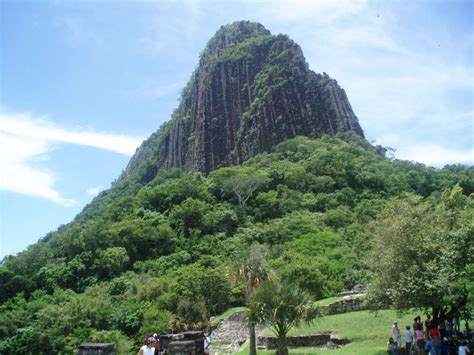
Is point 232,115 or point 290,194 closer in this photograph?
point 290,194

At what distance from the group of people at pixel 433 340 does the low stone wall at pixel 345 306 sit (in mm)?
9658

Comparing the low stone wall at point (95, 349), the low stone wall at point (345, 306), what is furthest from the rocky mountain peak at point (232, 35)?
the low stone wall at point (95, 349)

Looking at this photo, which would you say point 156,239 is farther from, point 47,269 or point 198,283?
point 198,283

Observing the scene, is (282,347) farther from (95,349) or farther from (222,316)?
(222,316)

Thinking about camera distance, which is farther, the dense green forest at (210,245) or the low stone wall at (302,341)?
the dense green forest at (210,245)

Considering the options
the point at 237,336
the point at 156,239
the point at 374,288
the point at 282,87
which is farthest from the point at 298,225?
the point at 282,87

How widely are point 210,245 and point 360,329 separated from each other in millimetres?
35873

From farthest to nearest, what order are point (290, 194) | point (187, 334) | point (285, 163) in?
point (285, 163)
point (290, 194)
point (187, 334)

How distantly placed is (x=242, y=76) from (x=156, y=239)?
79.6 m

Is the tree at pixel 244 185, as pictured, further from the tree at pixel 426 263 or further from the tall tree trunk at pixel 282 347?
the tree at pixel 426 263

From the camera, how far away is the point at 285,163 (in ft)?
289

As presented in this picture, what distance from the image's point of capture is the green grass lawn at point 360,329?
21.4 metres

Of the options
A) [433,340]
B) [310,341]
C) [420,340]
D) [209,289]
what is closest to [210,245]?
[209,289]

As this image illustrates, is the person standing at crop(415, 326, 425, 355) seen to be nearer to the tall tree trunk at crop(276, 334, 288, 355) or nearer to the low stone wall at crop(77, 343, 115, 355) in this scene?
the tall tree trunk at crop(276, 334, 288, 355)
